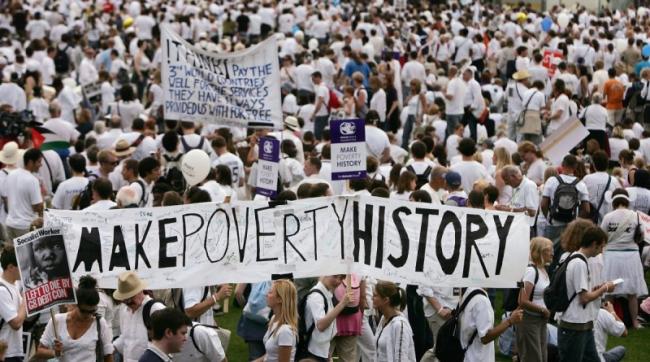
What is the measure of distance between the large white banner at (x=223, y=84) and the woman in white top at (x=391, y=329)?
196 inches

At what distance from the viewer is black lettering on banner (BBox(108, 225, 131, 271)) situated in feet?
35.0

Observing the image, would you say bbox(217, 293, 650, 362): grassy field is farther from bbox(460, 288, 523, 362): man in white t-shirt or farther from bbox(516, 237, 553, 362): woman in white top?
bbox(460, 288, 523, 362): man in white t-shirt

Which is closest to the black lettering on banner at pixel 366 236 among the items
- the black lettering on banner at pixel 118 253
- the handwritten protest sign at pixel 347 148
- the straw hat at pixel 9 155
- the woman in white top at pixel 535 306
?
the handwritten protest sign at pixel 347 148

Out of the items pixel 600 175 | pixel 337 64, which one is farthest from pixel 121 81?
pixel 600 175

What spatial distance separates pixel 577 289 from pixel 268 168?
395 cm

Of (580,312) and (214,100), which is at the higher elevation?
(214,100)

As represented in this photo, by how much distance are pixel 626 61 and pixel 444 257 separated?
22.5 meters

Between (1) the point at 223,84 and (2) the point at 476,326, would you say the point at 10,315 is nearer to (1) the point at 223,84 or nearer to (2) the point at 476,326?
(2) the point at 476,326

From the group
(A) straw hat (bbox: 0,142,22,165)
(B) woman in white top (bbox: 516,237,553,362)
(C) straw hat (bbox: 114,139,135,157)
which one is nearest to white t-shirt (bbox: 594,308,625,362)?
(B) woman in white top (bbox: 516,237,553,362)

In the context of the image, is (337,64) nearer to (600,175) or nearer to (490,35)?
(490,35)

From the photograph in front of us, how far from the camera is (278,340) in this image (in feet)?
31.7

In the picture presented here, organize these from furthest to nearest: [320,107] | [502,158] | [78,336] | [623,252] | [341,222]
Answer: [320,107]
[502,158]
[623,252]
[341,222]
[78,336]

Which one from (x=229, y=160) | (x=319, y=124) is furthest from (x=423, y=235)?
(x=319, y=124)

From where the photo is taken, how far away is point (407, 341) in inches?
402
